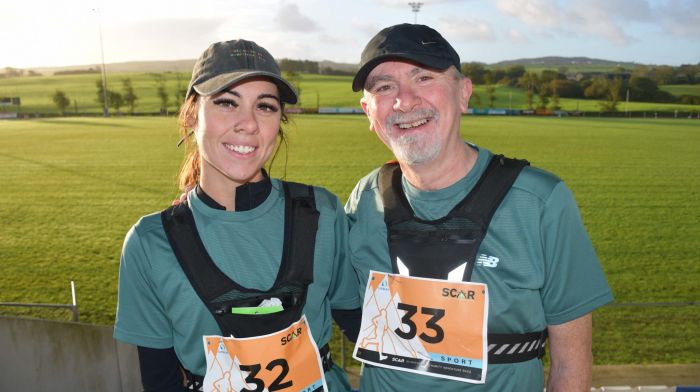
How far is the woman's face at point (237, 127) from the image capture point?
2.01 m

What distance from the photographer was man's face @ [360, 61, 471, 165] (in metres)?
2.21

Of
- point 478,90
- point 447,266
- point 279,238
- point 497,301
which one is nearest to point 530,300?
point 497,301

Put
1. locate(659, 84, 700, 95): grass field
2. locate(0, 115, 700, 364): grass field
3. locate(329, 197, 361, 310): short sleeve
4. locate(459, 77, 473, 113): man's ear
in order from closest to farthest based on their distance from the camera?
locate(329, 197, 361, 310): short sleeve < locate(459, 77, 473, 113): man's ear < locate(0, 115, 700, 364): grass field < locate(659, 84, 700, 95): grass field

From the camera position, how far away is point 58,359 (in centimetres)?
458

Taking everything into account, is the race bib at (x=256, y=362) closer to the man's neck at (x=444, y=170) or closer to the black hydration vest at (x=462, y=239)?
the black hydration vest at (x=462, y=239)

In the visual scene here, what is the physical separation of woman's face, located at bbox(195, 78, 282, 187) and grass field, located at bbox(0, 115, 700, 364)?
164 millimetres

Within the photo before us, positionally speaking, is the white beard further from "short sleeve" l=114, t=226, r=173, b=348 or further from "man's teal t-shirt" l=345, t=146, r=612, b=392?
"short sleeve" l=114, t=226, r=173, b=348

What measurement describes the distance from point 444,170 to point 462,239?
11.8 inches

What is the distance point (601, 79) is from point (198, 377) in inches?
3772

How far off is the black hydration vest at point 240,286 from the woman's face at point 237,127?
0.23 meters

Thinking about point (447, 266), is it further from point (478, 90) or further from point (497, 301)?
point (478, 90)

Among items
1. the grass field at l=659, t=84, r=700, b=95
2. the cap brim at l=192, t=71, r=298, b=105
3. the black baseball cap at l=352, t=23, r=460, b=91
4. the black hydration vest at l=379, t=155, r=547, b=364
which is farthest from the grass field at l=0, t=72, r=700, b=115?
the cap brim at l=192, t=71, r=298, b=105

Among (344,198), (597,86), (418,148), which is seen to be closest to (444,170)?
(418,148)

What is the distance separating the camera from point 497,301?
6.97ft
